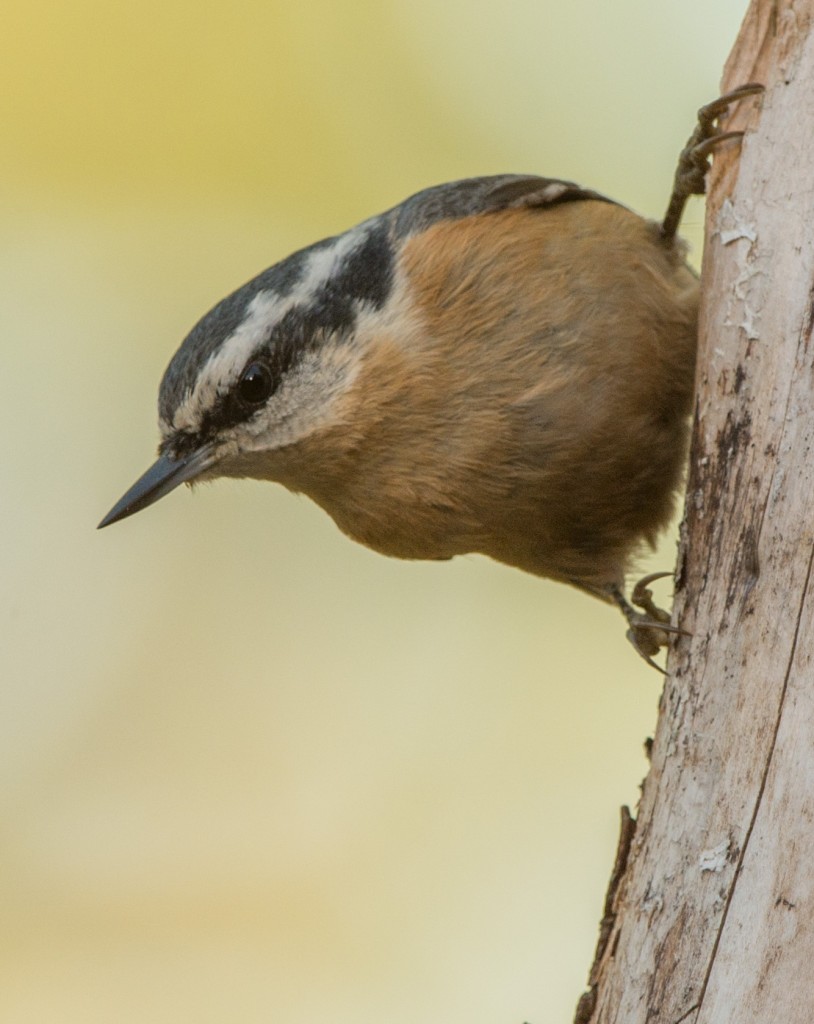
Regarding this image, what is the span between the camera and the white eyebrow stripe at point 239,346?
2.47 metres

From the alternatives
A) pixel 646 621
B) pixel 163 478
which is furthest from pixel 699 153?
pixel 163 478

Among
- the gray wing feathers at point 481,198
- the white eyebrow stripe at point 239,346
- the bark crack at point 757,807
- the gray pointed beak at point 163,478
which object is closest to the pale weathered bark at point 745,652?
the bark crack at point 757,807

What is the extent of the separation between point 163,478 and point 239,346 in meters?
0.33

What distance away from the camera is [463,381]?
97.0 inches

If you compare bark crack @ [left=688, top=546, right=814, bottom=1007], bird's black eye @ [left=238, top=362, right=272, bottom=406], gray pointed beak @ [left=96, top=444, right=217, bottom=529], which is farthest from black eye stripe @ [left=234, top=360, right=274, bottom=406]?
bark crack @ [left=688, top=546, right=814, bottom=1007]

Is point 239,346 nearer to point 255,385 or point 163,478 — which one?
point 255,385

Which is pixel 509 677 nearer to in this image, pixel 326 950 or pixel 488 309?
pixel 326 950

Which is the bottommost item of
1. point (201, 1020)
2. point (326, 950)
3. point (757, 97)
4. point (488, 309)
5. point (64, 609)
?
point (201, 1020)

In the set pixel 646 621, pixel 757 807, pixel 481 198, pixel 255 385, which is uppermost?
pixel 481 198

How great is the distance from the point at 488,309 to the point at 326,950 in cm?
246

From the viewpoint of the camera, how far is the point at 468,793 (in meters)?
4.23

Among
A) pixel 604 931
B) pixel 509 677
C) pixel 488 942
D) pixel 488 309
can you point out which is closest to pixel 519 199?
pixel 488 309

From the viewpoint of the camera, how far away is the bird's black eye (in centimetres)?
250

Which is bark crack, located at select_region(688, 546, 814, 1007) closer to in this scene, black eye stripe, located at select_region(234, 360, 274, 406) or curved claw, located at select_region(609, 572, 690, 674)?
curved claw, located at select_region(609, 572, 690, 674)
